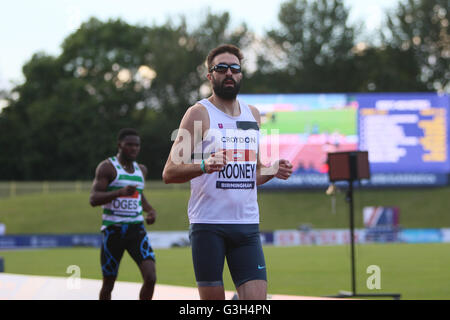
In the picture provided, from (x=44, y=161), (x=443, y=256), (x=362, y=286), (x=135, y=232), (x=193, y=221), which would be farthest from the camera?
Result: (x=44, y=161)

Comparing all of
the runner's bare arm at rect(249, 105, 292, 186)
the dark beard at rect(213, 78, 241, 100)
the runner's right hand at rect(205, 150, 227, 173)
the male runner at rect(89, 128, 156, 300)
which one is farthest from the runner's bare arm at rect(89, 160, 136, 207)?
the runner's right hand at rect(205, 150, 227, 173)

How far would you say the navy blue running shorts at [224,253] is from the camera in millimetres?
4898

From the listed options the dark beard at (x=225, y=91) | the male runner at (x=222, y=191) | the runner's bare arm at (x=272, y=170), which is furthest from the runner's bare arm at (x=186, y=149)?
the runner's bare arm at (x=272, y=170)

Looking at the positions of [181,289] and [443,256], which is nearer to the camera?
[181,289]

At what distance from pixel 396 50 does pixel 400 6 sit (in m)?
3.98

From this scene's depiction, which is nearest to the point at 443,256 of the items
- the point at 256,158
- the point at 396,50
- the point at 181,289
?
the point at 181,289

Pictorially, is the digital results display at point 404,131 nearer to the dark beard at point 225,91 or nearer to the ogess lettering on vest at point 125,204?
the ogess lettering on vest at point 125,204

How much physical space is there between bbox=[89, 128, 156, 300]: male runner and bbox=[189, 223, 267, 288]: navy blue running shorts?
308 centimetres

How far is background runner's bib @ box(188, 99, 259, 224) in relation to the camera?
16.3 feet

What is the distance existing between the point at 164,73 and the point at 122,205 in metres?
55.9

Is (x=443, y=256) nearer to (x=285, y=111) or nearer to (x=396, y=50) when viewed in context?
(x=285, y=111)

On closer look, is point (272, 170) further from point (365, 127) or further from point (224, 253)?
point (365, 127)

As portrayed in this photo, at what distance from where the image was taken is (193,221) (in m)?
5.04

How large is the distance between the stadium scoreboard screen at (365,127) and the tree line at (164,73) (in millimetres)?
21744
